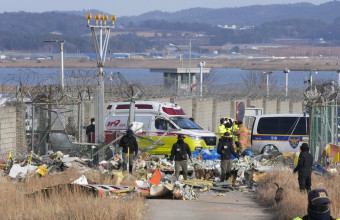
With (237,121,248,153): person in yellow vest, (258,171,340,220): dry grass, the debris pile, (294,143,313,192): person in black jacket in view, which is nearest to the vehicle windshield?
(237,121,248,153): person in yellow vest

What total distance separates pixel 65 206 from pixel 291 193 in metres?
5.32

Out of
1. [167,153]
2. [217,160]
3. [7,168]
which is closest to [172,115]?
[167,153]

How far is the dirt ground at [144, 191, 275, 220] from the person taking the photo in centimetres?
1590

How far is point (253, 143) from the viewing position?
3003 centimetres

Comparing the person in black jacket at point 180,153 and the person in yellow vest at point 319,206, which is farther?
the person in black jacket at point 180,153

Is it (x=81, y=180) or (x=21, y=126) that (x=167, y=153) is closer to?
(x=21, y=126)

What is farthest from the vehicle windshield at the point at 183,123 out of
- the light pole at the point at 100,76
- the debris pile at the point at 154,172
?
the light pole at the point at 100,76

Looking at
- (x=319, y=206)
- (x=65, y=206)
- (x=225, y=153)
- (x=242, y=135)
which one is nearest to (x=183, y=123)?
(x=242, y=135)

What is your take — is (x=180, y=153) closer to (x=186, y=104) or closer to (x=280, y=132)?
(x=280, y=132)

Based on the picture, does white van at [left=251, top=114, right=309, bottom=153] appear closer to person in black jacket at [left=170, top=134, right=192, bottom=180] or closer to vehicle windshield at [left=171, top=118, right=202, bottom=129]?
vehicle windshield at [left=171, top=118, right=202, bottom=129]

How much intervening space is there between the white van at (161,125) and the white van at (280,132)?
1994mm

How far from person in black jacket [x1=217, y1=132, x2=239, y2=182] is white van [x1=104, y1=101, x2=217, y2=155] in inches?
229

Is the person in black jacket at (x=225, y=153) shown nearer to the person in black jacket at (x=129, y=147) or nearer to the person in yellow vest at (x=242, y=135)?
the person in black jacket at (x=129, y=147)

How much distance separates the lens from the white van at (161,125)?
2809cm
